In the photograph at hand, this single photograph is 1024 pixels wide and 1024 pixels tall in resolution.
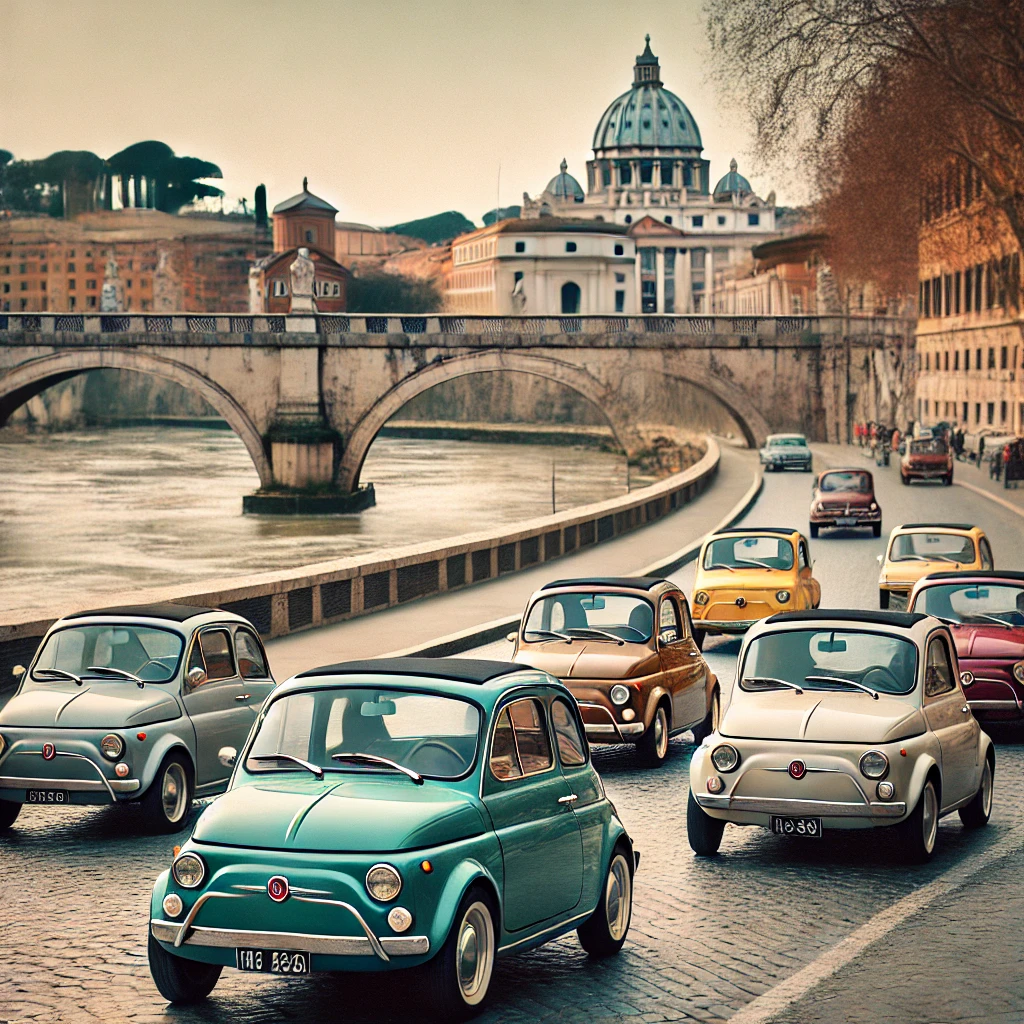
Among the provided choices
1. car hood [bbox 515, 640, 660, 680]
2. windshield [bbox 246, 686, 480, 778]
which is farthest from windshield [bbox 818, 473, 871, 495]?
windshield [bbox 246, 686, 480, 778]

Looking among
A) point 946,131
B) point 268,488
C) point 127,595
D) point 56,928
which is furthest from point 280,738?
point 268,488

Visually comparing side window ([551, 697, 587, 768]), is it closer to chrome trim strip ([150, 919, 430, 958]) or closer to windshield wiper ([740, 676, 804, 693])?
chrome trim strip ([150, 919, 430, 958])

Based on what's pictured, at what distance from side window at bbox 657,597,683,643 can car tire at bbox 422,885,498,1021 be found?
20.4ft

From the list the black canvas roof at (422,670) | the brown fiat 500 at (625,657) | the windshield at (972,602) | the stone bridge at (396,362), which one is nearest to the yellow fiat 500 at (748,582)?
the windshield at (972,602)

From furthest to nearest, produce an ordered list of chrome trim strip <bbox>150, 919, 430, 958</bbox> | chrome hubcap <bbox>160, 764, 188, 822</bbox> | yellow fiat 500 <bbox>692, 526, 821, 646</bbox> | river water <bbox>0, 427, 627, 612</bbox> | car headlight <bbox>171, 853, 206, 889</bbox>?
river water <bbox>0, 427, 627, 612</bbox> < yellow fiat 500 <bbox>692, 526, 821, 646</bbox> < chrome hubcap <bbox>160, 764, 188, 822</bbox> < car headlight <bbox>171, 853, 206, 889</bbox> < chrome trim strip <bbox>150, 919, 430, 958</bbox>

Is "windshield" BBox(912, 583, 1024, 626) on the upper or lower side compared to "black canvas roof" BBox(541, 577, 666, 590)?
lower

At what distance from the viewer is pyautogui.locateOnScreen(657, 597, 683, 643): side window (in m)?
12.4

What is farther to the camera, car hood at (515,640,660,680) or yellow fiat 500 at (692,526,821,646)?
yellow fiat 500 at (692,526,821,646)

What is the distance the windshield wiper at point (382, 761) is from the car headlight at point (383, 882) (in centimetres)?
62

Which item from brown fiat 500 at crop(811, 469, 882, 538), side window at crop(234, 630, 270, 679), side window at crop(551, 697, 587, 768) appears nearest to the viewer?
side window at crop(551, 697, 587, 768)

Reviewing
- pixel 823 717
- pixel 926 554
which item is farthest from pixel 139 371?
pixel 823 717

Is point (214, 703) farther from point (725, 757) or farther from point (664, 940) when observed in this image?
point (664, 940)

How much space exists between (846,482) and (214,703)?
23264 mm

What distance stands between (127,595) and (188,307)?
122 metres
